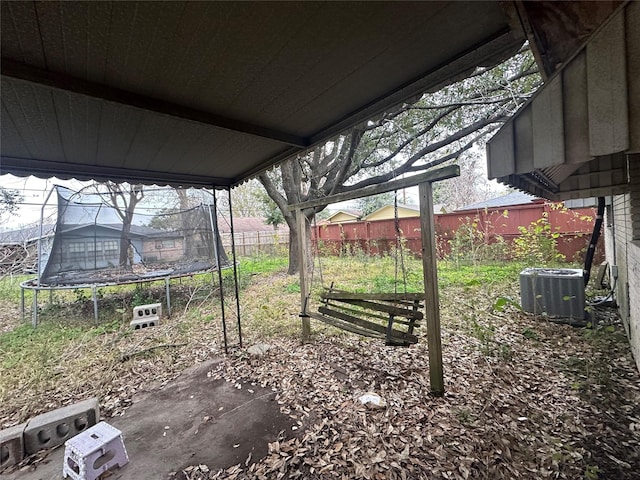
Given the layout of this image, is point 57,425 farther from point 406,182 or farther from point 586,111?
point 586,111

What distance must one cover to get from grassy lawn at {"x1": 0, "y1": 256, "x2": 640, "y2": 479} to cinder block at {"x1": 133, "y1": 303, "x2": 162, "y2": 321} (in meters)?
0.23

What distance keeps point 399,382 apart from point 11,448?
2680 mm

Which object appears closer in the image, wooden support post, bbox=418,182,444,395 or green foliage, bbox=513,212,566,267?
wooden support post, bbox=418,182,444,395

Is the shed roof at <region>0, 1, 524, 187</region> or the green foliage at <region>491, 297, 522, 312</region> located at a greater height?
the shed roof at <region>0, 1, 524, 187</region>

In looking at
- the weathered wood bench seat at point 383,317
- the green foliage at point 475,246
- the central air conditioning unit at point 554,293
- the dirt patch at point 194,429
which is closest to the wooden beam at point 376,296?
the weathered wood bench seat at point 383,317

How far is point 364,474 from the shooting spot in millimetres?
1498

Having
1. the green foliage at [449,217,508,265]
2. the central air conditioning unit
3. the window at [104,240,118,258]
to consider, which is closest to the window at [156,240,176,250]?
the window at [104,240,118,258]

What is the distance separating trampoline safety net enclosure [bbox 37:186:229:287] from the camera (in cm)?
496

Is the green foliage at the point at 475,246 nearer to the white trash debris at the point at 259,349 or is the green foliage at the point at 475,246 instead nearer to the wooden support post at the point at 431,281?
the wooden support post at the point at 431,281

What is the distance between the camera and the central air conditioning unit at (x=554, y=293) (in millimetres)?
3402

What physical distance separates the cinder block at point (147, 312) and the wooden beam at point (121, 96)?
371cm

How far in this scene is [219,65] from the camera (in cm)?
124

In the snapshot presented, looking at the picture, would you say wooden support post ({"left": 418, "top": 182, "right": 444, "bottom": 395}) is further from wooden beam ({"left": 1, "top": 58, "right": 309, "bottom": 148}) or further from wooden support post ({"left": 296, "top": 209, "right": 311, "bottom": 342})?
wooden support post ({"left": 296, "top": 209, "right": 311, "bottom": 342})

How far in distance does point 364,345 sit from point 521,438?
165 cm
